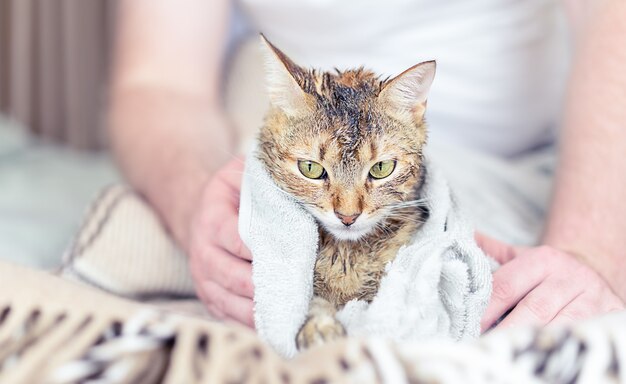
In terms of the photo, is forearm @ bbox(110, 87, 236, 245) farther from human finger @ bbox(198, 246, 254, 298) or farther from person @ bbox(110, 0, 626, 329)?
human finger @ bbox(198, 246, 254, 298)

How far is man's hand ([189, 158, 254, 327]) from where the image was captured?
0.79m

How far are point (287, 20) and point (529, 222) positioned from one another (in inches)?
23.0

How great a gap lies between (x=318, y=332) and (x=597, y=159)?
506 mm

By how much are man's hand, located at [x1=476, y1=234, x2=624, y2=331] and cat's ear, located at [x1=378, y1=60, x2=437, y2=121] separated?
20 centimetres

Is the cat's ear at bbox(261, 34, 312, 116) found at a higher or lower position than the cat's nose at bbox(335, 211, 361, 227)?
higher

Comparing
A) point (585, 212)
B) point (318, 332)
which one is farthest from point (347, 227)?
point (585, 212)

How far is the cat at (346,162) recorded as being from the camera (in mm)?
666

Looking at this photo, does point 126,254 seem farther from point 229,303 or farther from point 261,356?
point 261,356

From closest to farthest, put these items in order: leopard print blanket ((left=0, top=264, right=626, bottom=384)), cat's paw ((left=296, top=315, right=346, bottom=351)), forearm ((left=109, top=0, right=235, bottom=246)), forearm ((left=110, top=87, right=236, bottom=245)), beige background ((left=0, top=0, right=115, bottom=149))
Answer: leopard print blanket ((left=0, top=264, right=626, bottom=384)) → cat's paw ((left=296, top=315, right=346, bottom=351)) → forearm ((left=110, top=87, right=236, bottom=245)) → forearm ((left=109, top=0, right=235, bottom=246)) → beige background ((left=0, top=0, right=115, bottom=149))

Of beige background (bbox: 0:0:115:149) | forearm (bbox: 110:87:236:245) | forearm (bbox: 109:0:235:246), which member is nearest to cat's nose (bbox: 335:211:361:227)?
forearm (bbox: 110:87:236:245)

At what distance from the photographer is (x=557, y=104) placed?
1.40 metres

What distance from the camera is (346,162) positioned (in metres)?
0.67

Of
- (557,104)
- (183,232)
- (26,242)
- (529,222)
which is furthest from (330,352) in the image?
(557,104)

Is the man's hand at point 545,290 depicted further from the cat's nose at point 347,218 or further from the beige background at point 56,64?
the beige background at point 56,64
